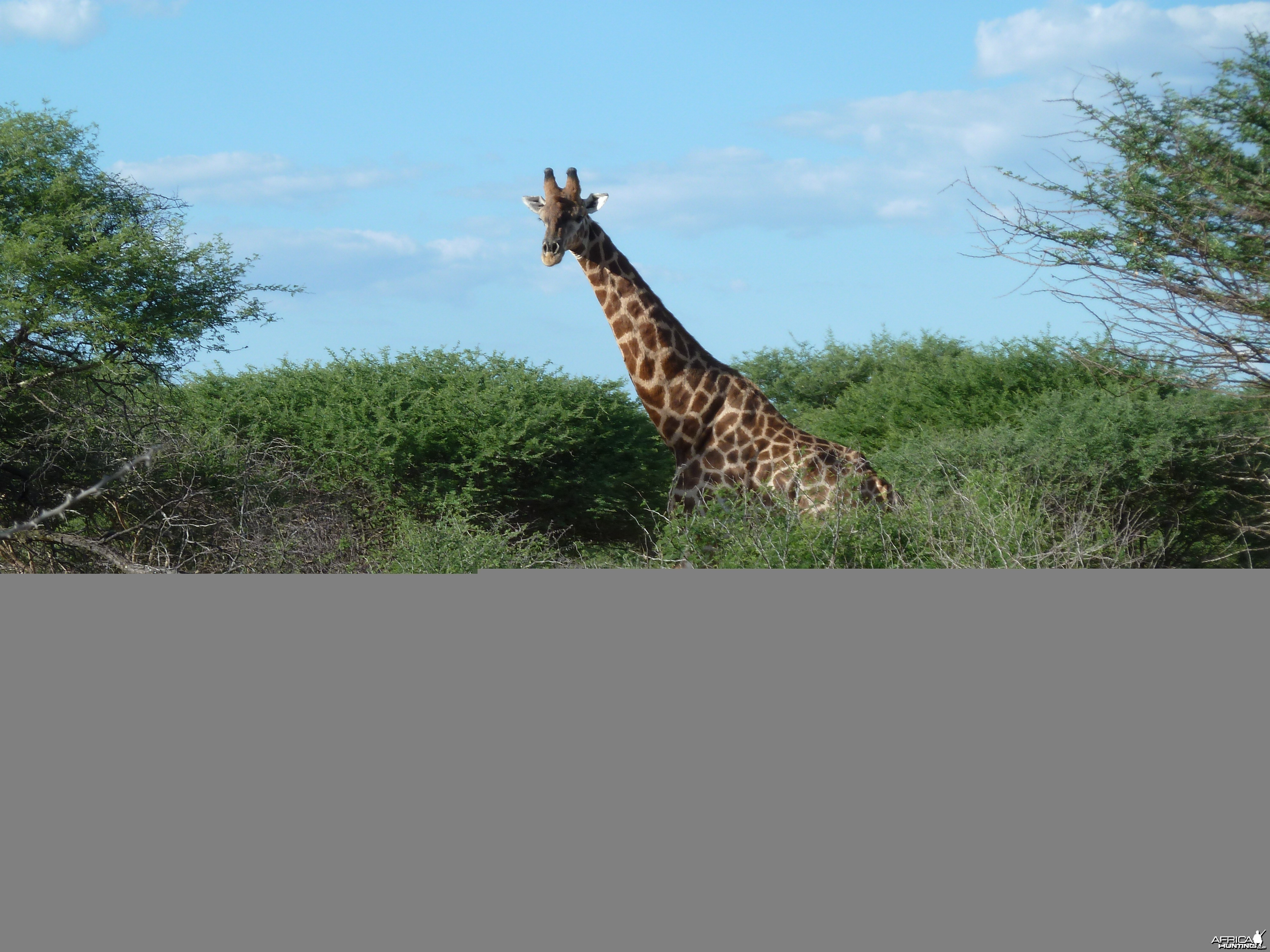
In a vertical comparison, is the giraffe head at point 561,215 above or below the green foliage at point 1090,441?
above

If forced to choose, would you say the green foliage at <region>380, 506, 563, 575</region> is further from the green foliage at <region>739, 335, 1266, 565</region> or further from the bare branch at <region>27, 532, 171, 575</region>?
the green foliage at <region>739, 335, 1266, 565</region>

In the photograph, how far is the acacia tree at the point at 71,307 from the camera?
12.0m

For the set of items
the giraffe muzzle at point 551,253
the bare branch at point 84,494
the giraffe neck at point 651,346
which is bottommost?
the bare branch at point 84,494

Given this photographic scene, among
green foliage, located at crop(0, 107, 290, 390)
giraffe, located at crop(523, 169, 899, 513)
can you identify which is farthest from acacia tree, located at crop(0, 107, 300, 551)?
giraffe, located at crop(523, 169, 899, 513)

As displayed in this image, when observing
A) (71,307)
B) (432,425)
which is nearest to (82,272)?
(71,307)

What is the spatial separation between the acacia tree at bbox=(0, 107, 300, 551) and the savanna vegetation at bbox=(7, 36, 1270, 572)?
31mm

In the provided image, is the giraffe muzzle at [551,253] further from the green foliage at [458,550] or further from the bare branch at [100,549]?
the bare branch at [100,549]

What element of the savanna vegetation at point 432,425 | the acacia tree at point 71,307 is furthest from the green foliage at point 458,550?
the acacia tree at point 71,307

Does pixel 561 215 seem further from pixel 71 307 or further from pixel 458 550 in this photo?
pixel 71 307

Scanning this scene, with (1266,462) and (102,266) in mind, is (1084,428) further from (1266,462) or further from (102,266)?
(102,266)

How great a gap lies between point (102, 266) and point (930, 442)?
31.5ft

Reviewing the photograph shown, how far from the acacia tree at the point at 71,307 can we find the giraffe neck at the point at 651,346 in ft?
19.5

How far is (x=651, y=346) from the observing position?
30.2 ft

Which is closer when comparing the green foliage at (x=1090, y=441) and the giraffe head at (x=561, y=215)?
the giraffe head at (x=561, y=215)
